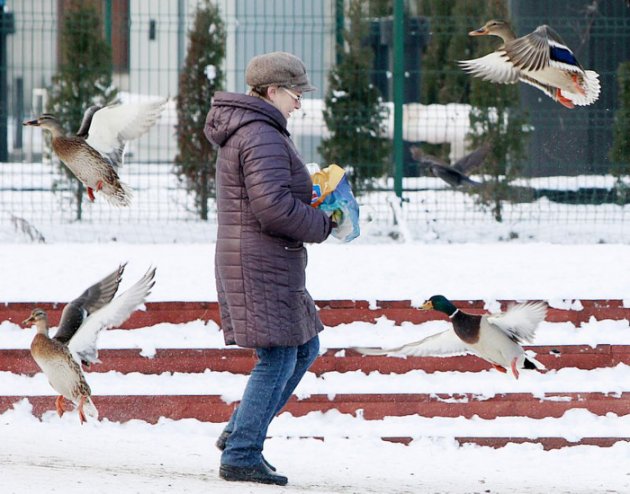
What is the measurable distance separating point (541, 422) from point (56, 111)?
19.4 ft

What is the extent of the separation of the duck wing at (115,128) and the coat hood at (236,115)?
1.87 metres

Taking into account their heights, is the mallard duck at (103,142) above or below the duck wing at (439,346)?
above

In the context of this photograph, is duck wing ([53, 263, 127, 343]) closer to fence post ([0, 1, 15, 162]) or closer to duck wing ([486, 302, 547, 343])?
duck wing ([486, 302, 547, 343])

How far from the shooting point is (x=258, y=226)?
457cm

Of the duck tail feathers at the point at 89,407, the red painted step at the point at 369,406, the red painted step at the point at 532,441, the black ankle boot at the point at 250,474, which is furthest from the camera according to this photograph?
the red painted step at the point at 369,406

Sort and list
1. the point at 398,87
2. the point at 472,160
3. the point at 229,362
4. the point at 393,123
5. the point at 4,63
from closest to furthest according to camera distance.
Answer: the point at 229,362
the point at 472,160
the point at 398,87
the point at 393,123
the point at 4,63

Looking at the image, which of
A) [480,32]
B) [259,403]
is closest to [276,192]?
[259,403]

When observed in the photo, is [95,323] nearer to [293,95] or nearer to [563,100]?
[293,95]

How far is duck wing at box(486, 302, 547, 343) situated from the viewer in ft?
19.3

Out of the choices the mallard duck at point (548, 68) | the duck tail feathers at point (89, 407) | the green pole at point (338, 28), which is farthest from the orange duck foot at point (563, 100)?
the green pole at point (338, 28)

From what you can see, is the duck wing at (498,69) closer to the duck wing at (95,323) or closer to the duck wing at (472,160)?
the duck wing at (95,323)

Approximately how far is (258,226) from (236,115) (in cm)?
41

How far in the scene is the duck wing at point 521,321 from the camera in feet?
19.3

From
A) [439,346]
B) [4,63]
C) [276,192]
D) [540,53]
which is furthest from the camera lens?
[4,63]
